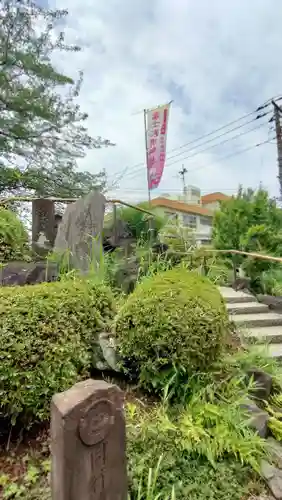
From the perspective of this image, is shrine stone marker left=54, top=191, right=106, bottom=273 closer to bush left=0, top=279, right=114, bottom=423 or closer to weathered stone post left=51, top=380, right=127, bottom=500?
bush left=0, top=279, right=114, bottom=423

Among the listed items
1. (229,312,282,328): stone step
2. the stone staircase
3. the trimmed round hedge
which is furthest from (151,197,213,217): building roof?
the trimmed round hedge

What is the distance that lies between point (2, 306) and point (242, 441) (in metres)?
1.61

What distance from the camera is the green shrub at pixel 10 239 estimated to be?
3.75 m

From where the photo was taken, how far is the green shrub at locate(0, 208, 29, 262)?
375 cm

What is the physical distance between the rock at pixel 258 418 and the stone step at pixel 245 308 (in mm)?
1930

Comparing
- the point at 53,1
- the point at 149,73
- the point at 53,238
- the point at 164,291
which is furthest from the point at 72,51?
the point at 164,291

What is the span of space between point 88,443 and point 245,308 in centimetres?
333

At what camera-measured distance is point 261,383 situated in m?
2.55

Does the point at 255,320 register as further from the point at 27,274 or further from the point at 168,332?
the point at 27,274

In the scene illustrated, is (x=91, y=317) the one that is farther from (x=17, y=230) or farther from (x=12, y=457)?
(x=17, y=230)

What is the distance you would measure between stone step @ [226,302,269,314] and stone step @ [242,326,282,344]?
1.19 feet

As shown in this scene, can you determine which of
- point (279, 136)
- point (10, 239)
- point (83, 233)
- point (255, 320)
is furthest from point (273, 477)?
point (279, 136)

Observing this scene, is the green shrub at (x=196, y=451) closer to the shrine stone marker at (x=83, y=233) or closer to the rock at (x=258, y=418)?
the rock at (x=258, y=418)

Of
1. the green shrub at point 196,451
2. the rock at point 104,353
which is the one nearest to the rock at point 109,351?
the rock at point 104,353
